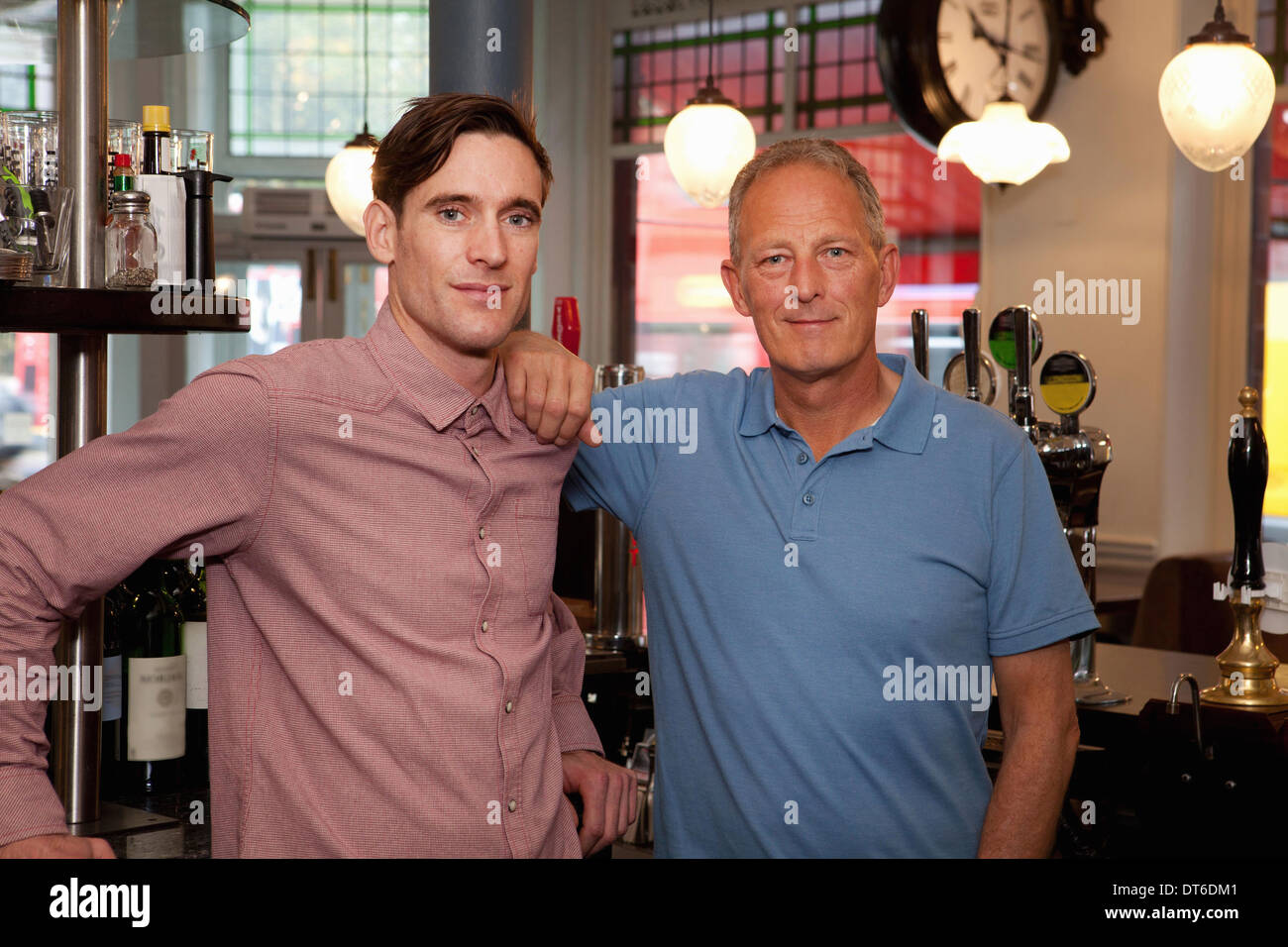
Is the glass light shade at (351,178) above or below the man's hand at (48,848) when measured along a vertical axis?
above

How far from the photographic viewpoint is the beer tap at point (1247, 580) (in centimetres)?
199

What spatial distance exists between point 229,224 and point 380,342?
20.7 feet

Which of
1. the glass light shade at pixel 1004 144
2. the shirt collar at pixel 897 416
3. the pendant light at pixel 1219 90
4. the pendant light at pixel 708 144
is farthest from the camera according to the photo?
the pendant light at pixel 708 144

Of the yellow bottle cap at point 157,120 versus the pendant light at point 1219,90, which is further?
the pendant light at point 1219,90

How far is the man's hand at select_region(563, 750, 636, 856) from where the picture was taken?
150cm

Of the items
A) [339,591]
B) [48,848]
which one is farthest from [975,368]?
[48,848]

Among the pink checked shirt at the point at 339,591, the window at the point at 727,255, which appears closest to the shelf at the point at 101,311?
the pink checked shirt at the point at 339,591

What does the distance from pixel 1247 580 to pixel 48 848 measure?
1.75 m

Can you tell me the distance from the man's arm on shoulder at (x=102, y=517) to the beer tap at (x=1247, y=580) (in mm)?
1502

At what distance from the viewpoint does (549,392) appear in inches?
55.6

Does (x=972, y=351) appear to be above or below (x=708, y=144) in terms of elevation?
below

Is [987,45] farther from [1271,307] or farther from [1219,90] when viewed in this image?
[1219,90]

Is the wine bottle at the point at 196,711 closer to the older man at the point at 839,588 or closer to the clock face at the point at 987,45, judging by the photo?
the older man at the point at 839,588
